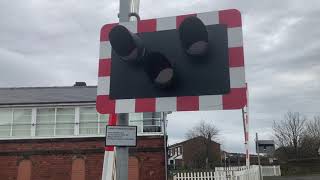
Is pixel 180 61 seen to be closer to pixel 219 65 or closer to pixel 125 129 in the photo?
pixel 219 65

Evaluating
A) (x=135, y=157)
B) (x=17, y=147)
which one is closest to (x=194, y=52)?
(x=135, y=157)

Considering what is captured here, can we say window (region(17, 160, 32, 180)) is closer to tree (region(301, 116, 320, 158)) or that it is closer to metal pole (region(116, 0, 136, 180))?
metal pole (region(116, 0, 136, 180))

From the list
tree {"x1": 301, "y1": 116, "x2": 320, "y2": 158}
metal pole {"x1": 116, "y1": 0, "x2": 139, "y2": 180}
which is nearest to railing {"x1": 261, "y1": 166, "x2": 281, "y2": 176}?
tree {"x1": 301, "y1": 116, "x2": 320, "y2": 158}

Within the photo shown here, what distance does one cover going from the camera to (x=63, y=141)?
84.5 ft

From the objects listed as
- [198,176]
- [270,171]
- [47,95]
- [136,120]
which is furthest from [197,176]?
[270,171]

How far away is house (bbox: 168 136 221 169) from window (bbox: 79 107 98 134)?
4071cm

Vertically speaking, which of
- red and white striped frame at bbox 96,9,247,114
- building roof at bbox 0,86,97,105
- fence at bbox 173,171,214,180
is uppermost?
building roof at bbox 0,86,97,105

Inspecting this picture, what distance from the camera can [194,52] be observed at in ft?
12.8

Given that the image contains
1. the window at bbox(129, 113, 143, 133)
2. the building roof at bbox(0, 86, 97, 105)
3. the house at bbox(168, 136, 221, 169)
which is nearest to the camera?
the window at bbox(129, 113, 143, 133)

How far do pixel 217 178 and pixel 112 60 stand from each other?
19.0m

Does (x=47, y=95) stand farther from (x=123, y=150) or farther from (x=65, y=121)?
(x=123, y=150)

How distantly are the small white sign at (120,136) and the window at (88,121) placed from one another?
22.4 metres

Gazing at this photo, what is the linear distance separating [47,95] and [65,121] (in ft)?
10.2

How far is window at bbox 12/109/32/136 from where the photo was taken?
86.5 feet
